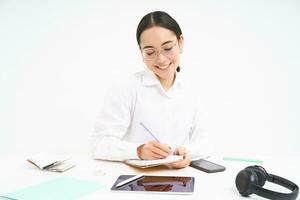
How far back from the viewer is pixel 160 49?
5.30ft

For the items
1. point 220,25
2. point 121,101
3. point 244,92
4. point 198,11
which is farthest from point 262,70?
point 121,101

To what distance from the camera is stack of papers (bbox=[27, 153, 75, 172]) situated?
1.36 meters

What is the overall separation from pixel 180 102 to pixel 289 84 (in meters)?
1.39

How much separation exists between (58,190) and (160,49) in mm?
838

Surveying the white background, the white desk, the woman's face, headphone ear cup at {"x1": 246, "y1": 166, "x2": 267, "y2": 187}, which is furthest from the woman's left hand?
the white background

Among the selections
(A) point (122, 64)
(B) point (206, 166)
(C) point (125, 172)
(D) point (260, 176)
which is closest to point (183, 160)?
(B) point (206, 166)

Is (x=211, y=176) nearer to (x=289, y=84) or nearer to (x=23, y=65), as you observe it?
(x=289, y=84)

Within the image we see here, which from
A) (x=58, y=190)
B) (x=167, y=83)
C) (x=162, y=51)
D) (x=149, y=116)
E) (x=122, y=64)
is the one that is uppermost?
(x=122, y=64)

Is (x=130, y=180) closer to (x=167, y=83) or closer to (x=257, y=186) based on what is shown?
(x=257, y=186)

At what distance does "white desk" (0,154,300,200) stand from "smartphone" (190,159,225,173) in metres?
0.03

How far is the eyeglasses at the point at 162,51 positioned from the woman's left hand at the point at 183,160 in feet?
1.59

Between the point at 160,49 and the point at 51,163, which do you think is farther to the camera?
the point at 160,49

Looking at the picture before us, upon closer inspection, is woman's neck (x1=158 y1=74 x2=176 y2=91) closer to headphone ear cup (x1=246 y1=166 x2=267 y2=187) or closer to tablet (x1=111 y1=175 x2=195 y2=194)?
tablet (x1=111 y1=175 x2=195 y2=194)

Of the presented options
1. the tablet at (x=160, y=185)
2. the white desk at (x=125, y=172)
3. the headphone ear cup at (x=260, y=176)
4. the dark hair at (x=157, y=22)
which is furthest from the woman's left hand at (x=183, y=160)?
the dark hair at (x=157, y=22)
